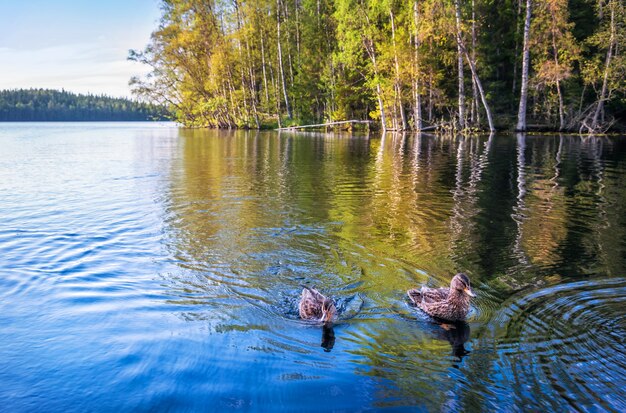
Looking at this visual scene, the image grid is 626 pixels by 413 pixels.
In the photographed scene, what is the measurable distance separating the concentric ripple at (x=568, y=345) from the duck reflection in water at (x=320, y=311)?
6.66ft

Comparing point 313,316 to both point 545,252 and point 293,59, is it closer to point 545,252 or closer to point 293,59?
point 545,252

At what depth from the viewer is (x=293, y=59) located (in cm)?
6550

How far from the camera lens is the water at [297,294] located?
4.59 meters

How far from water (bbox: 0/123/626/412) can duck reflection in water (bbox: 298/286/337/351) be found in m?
0.10

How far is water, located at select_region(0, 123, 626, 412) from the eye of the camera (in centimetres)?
459

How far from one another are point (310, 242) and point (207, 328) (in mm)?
4011

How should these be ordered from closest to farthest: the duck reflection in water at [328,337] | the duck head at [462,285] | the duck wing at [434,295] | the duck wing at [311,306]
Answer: the duck reflection in water at [328,337], the duck head at [462,285], the duck wing at [311,306], the duck wing at [434,295]

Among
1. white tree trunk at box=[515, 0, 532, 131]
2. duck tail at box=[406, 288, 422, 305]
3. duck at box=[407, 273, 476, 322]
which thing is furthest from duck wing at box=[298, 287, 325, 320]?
white tree trunk at box=[515, 0, 532, 131]

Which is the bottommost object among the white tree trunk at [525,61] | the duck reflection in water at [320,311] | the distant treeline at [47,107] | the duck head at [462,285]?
the duck reflection in water at [320,311]

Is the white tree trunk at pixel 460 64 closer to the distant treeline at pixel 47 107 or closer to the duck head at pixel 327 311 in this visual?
the duck head at pixel 327 311

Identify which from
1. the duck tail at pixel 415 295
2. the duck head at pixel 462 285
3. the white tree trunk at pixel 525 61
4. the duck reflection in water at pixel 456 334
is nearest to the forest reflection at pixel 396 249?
the duck reflection in water at pixel 456 334

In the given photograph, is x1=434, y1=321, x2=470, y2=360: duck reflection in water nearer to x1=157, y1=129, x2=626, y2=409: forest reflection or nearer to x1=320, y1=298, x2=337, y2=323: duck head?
x1=157, y1=129, x2=626, y2=409: forest reflection

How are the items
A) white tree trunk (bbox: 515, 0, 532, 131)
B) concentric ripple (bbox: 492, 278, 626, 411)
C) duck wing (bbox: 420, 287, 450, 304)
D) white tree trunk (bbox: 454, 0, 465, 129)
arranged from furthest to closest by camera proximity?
white tree trunk (bbox: 454, 0, 465, 129)
white tree trunk (bbox: 515, 0, 532, 131)
duck wing (bbox: 420, 287, 450, 304)
concentric ripple (bbox: 492, 278, 626, 411)

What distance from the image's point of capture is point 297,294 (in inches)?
275
